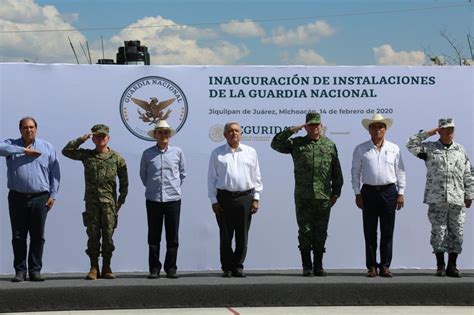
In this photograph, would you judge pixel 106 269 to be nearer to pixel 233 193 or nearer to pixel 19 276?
pixel 19 276

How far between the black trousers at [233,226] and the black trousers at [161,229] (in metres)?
0.39

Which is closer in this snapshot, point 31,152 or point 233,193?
point 31,152

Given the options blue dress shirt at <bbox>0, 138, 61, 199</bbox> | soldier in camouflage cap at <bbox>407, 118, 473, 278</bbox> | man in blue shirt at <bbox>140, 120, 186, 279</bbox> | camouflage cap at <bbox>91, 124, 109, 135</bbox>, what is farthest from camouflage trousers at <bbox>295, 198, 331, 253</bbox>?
blue dress shirt at <bbox>0, 138, 61, 199</bbox>

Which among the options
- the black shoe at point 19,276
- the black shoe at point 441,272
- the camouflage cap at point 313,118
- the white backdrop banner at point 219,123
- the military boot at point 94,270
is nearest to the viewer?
the black shoe at point 19,276

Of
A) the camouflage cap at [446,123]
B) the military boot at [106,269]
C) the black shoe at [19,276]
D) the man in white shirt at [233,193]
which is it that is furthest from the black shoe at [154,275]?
the camouflage cap at [446,123]

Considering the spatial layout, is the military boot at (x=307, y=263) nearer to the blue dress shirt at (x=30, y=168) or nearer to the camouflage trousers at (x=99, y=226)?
the camouflage trousers at (x=99, y=226)

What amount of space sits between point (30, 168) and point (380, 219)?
298 cm

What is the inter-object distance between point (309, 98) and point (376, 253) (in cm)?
151

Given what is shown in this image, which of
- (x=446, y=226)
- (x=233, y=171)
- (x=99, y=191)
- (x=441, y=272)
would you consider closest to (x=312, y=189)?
(x=233, y=171)

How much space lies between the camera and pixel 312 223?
23.8ft

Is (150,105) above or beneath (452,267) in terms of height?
above

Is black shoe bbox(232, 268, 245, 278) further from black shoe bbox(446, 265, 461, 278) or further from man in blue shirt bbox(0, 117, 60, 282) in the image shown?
black shoe bbox(446, 265, 461, 278)

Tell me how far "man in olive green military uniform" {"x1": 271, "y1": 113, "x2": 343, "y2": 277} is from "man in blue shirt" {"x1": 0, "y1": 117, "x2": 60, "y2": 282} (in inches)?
79.7

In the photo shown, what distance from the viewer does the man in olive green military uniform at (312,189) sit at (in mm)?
7207
